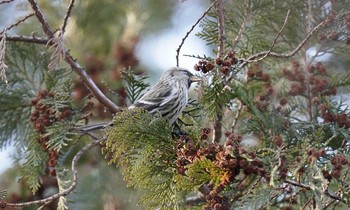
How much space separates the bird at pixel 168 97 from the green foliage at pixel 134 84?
0.13 ft

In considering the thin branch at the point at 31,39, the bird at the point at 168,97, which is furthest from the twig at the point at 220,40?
the thin branch at the point at 31,39

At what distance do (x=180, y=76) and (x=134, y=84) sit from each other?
0.71m

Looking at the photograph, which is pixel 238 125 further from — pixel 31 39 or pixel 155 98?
pixel 31 39

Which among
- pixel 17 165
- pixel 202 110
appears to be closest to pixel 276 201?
pixel 202 110

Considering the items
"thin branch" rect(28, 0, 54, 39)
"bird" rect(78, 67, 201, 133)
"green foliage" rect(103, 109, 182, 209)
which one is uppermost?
"thin branch" rect(28, 0, 54, 39)

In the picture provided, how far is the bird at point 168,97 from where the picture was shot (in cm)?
393

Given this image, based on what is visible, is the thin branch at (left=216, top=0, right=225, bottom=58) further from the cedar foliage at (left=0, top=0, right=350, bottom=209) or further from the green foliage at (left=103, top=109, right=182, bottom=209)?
the green foliage at (left=103, top=109, right=182, bottom=209)

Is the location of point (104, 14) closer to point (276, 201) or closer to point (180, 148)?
point (276, 201)

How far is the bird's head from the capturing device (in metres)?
4.57

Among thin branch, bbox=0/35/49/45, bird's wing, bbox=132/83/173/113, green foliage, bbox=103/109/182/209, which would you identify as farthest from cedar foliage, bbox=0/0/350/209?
thin branch, bbox=0/35/49/45

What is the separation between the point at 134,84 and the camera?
3.96 meters

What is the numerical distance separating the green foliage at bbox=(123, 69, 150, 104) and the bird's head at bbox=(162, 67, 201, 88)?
595 millimetres

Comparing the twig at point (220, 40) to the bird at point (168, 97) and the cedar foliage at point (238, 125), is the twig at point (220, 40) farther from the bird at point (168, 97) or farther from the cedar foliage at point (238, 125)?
the bird at point (168, 97)

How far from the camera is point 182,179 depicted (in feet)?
A: 9.63
